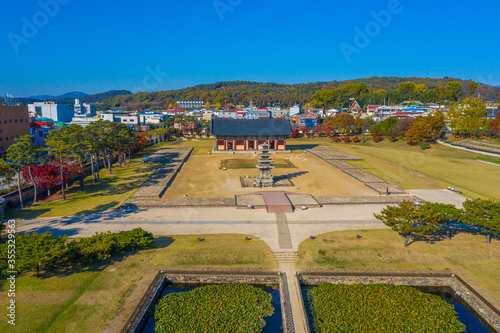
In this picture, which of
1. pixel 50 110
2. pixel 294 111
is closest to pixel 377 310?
pixel 294 111

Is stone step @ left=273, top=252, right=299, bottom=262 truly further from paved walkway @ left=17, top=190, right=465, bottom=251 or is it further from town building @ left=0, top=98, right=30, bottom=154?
town building @ left=0, top=98, right=30, bottom=154

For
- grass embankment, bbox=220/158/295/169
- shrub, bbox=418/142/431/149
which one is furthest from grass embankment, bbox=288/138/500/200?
grass embankment, bbox=220/158/295/169

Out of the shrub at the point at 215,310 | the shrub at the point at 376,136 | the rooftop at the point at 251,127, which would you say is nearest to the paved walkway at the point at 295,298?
the shrub at the point at 215,310

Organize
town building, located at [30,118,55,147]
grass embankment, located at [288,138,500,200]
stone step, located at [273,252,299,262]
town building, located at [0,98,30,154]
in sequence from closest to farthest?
stone step, located at [273,252,299,262] < grass embankment, located at [288,138,500,200] < town building, located at [0,98,30,154] < town building, located at [30,118,55,147]

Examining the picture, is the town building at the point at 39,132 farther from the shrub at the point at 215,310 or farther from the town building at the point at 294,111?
the town building at the point at 294,111

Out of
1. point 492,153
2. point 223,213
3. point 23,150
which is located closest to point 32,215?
point 23,150

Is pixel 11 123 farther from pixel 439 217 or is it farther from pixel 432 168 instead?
pixel 432 168

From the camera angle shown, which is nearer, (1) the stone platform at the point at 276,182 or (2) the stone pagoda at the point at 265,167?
(2) the stone pagoda at the point at 265,167
